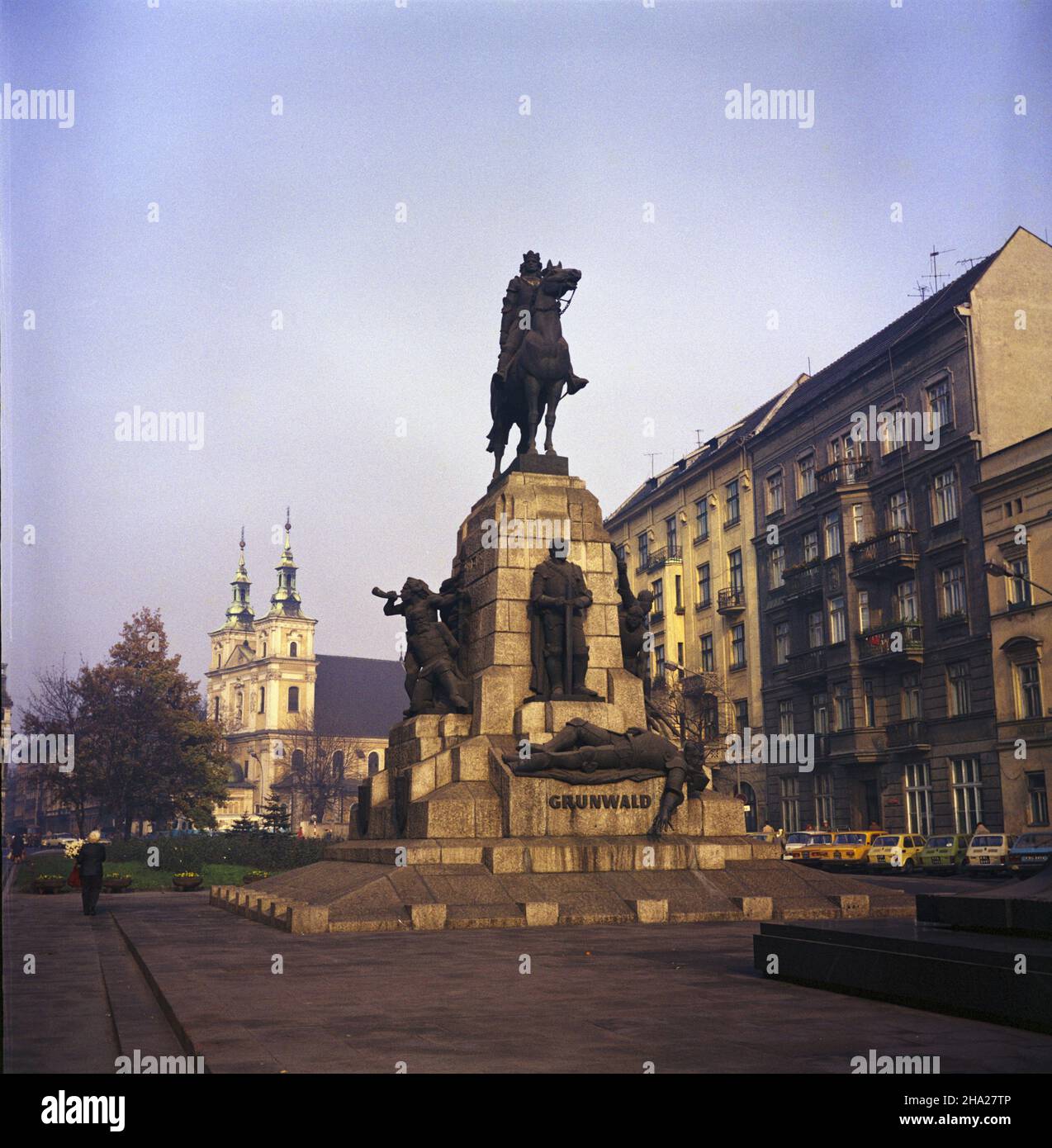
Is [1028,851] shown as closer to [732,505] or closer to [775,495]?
[775,495]

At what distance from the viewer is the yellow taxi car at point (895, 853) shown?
40.0m

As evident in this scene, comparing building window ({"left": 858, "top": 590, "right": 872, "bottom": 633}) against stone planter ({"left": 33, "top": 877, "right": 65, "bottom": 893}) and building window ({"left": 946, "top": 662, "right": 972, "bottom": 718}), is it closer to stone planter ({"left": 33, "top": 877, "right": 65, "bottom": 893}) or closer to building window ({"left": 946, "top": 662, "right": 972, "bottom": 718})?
building window ({"left": 946, "top": 662, "right": 972, "bottom": 718})

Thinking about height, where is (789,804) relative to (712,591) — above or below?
below

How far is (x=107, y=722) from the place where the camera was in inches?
2249

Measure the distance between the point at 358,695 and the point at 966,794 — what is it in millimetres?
129018

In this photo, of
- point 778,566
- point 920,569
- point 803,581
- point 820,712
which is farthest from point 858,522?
point 820,712

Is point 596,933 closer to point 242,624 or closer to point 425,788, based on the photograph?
point 425,788

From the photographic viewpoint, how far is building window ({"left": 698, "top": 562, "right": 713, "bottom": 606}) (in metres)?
68.4

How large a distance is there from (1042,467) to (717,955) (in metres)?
33.2

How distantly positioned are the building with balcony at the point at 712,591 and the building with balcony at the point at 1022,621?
54.8 feet

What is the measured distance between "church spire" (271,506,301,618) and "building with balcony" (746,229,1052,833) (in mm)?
118593

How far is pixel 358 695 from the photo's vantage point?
167625 mm

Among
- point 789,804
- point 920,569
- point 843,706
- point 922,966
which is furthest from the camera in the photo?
point 789,804
